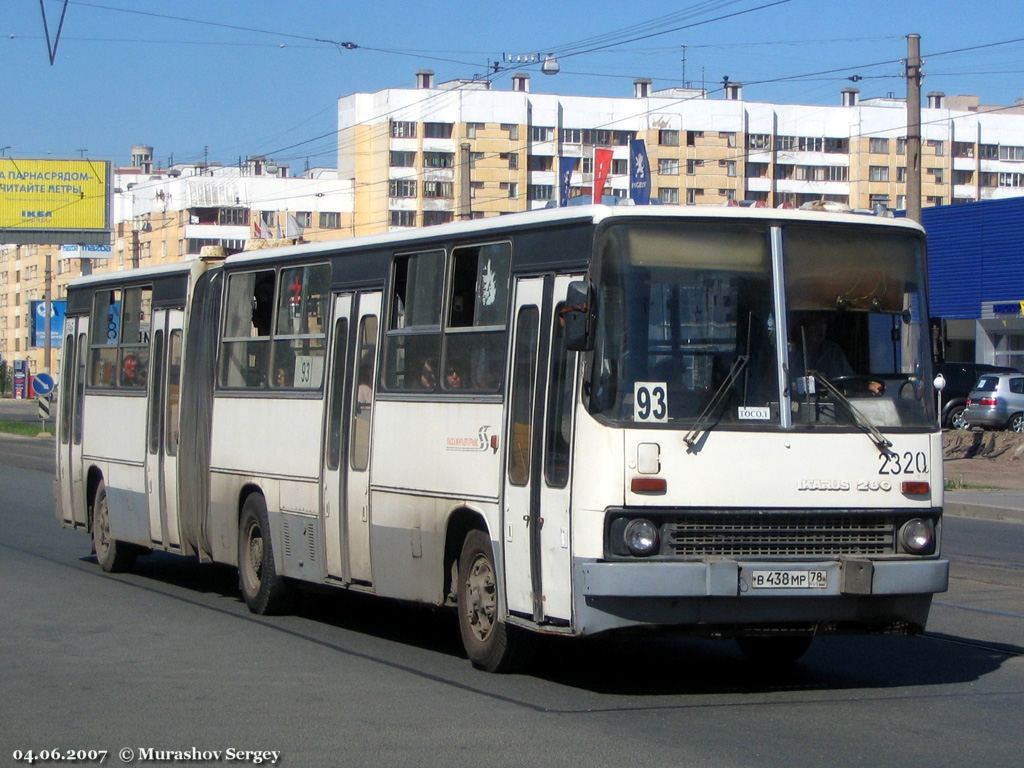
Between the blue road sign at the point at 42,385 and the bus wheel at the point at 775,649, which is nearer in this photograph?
the bus wheel at the point at 775,649

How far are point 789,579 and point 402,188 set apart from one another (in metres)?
107

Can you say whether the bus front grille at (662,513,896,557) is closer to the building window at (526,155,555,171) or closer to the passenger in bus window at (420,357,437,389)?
the passenger in bus window at (420,357,437,389)

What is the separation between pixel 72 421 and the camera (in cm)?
1689

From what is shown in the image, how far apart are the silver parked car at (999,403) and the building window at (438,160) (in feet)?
250

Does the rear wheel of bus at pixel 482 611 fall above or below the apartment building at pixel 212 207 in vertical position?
below

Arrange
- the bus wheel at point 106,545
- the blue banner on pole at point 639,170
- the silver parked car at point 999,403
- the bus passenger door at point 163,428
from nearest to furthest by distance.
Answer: the bus passenger door at point 163,428
the bus wheel at point 106,545
the blue banner on pole at point 639,170
the silver parked car at point 999,403

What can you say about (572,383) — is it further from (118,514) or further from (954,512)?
(954,512)

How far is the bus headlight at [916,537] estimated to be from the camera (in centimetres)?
898

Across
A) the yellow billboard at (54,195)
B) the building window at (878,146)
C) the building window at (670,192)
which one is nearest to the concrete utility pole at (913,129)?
the yellow billboard at (54,195)

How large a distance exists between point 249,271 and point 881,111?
365ft

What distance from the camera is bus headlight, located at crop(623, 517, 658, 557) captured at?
27.8ft

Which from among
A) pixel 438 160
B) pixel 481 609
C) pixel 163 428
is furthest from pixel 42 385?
pixel 438 160

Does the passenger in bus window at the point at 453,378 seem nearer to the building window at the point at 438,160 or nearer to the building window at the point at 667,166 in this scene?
the building window at the point at 438,160

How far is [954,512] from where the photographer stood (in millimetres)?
24078
